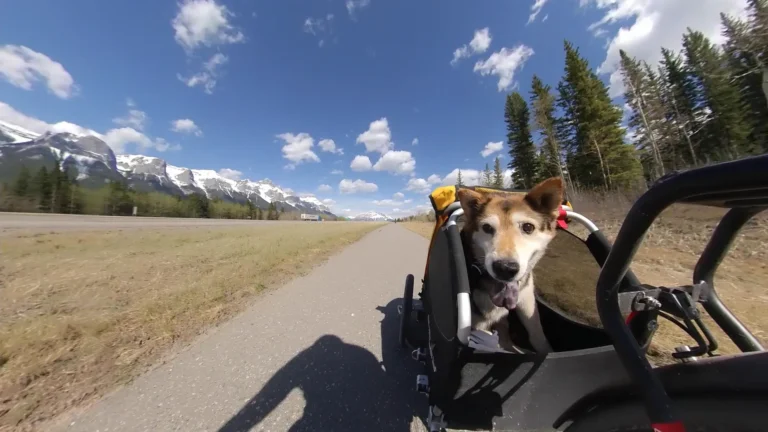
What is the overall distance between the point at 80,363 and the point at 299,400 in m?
2.31

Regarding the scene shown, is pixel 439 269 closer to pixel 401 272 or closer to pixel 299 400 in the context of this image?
pixel 299 400

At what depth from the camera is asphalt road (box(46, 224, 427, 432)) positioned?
7.02 ft

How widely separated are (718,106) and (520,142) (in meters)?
15.5

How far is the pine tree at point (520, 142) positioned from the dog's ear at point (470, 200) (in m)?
32.2

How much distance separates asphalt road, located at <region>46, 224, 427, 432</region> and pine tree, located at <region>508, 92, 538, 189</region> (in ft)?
105

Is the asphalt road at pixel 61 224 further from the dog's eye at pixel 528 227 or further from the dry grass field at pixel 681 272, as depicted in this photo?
the dry grass field at pixel 681 272

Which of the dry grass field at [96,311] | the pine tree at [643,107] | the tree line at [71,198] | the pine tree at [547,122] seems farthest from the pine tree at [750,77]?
the tree line at [71,198]

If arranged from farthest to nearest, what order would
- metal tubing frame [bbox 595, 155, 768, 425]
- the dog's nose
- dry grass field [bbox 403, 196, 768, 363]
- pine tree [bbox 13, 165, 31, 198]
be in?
pine tree [bbox 13, 165, 31, 198] → dry grass field [bbox 403, 196, 768, 363] → the dog's nose → metal tubing frame [bbox 595, 155, 768, 425]

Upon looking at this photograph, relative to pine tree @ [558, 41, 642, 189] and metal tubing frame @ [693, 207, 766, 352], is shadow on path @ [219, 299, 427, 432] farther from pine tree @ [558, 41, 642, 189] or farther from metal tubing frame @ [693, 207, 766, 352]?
pine tree @ [558, 41, 642, 189]

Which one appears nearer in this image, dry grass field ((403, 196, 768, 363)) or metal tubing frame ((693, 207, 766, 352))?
metal tubing frame ((693, 207, 766, 352))

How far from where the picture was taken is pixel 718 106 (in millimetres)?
23500

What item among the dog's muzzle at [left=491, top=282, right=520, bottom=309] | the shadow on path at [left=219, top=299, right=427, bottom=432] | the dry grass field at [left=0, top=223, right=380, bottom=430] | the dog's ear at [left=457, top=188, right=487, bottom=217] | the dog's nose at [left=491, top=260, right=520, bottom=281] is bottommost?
the shadow on path at [left=219, top=299, right=427, bottom=432]

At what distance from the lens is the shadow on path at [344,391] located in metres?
2.19

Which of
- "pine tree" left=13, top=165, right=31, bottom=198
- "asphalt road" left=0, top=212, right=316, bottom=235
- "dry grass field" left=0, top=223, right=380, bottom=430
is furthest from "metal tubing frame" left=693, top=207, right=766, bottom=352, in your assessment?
"pine tree" left=13, top=165, right=31, bottom=198
